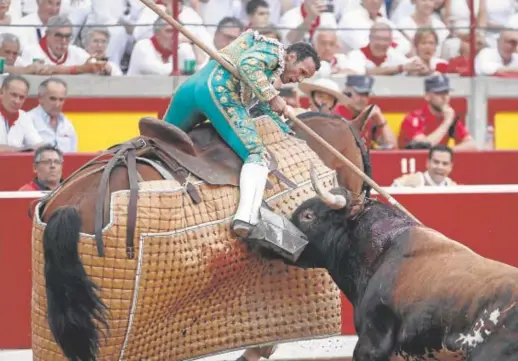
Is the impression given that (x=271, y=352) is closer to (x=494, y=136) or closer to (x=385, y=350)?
(x=385, y=350)

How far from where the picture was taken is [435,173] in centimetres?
957

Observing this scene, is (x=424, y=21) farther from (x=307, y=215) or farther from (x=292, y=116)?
(x=307, y=215)

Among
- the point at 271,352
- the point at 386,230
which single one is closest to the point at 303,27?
the point at 271,352

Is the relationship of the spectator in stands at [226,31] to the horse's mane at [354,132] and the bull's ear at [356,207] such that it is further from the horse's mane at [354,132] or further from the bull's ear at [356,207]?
the bull's ear at [356,207]

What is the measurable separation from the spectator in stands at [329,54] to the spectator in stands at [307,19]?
0.22 feet

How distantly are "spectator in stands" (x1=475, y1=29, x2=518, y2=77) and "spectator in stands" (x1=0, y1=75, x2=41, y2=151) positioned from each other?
3459 millimetres

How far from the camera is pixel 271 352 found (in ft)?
26.1

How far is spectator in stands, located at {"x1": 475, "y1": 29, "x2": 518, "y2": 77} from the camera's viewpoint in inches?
429

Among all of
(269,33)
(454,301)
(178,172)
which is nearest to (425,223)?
(269,33)

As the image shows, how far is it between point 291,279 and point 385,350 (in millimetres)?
1205

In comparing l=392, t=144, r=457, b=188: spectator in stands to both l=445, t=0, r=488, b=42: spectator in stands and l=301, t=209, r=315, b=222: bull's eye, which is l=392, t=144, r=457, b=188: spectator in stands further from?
l=301, t=209, r=315, b=222: bull's eye

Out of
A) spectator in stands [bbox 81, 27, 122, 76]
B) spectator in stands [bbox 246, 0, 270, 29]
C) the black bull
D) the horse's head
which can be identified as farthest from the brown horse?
spectator in stands [bbox 246, 0, 270, 29]

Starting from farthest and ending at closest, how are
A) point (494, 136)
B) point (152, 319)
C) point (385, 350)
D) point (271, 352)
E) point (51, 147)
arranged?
point (494, 136)
point (51, 147)
point (271, 352)
point (152, 319)
point (385, 350)

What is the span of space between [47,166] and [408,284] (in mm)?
3205
